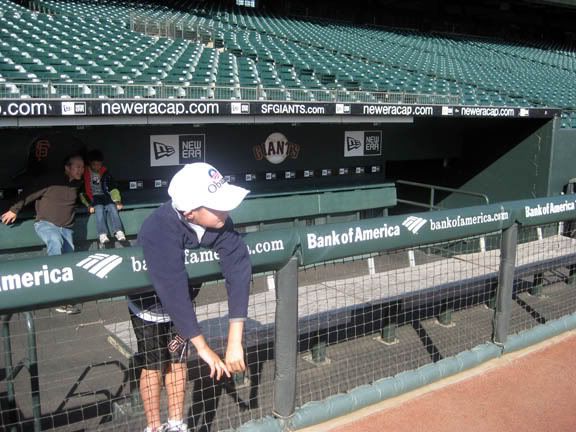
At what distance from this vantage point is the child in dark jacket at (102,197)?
22.0 ft

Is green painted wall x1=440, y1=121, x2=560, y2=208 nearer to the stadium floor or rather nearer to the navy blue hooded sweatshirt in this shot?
the stadium floor

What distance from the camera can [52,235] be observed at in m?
5.91

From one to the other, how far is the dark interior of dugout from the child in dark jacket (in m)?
0.39

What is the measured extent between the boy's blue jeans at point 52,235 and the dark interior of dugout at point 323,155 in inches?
27.1

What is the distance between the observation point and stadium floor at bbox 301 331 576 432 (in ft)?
9.41

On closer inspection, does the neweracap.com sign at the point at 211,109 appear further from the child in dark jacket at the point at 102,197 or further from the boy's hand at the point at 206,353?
the boy's hand at the point at 206,353

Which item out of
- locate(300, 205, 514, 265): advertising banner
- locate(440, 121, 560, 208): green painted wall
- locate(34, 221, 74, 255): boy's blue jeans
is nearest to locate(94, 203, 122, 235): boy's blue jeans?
locate(34, 221, 74, 255): boy's blue jeans

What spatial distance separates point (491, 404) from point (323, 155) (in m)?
6.53

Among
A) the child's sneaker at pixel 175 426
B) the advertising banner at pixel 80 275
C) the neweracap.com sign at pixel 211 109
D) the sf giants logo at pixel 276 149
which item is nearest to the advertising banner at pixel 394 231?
the advertising banner at pixel 80 275

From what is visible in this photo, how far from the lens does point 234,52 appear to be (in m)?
11.8

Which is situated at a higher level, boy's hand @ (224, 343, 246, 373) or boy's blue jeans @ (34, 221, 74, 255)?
boy's hand @ (224, 343, 246, 373)

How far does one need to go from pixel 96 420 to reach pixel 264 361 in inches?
49.2

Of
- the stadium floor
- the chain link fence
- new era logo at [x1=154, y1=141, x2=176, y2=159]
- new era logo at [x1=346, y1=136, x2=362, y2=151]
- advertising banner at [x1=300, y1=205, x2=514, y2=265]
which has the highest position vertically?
advertising banner at [x1=300, y1=205, x2=514, y2=265]

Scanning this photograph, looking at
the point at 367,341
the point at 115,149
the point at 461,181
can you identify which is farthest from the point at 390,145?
the point at 367,341
